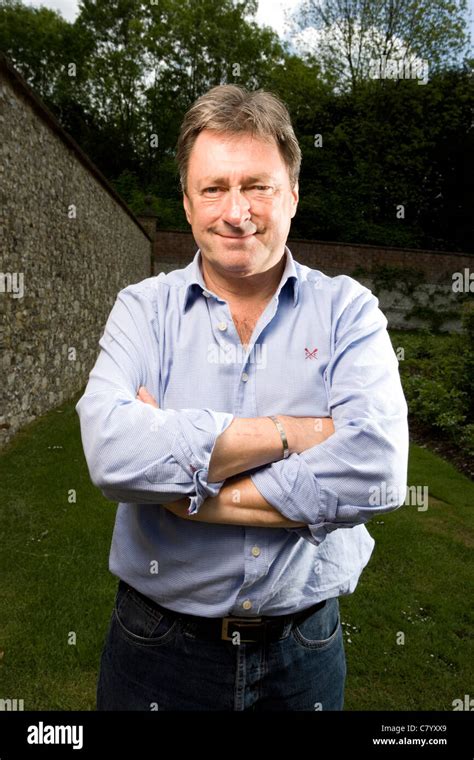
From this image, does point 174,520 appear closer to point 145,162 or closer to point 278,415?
point 278,415

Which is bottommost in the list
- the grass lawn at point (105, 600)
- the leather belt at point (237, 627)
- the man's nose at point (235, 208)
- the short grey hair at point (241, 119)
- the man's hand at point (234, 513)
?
the grass lawn at point (105, 600)

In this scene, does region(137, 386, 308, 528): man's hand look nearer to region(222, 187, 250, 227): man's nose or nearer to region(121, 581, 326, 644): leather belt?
region(121, 581, 326, 644): leather belt

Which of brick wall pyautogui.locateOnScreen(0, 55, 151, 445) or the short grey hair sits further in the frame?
brick wall pyautogui.locateOnScreen(0, 55, 151, 445)

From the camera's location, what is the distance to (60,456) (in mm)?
6402

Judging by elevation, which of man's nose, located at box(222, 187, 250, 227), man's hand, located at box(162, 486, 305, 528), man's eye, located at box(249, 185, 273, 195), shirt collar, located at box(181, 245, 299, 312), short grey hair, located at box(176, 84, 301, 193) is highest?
short grey hair, located at box(176, 84, 301, 193)

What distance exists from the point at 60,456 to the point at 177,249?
664 inches

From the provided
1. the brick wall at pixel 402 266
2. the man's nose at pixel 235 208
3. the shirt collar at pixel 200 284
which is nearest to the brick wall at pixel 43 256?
the shirt collar at pixel 200 284

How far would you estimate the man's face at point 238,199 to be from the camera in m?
1.53

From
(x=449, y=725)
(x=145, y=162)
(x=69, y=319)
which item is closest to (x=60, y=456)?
(x=69, y=319)

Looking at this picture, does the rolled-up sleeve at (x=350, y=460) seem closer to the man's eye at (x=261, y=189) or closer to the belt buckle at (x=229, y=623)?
the belt buckle at (x=229, y=623)

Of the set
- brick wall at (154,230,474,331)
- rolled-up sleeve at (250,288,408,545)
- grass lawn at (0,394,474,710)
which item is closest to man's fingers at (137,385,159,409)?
rolled-up sleeve at (250,288,408,545)

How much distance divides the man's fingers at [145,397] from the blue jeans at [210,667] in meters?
0.50

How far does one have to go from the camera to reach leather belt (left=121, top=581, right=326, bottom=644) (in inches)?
58.3

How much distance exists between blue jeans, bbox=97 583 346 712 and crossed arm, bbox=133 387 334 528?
0.93 feet
